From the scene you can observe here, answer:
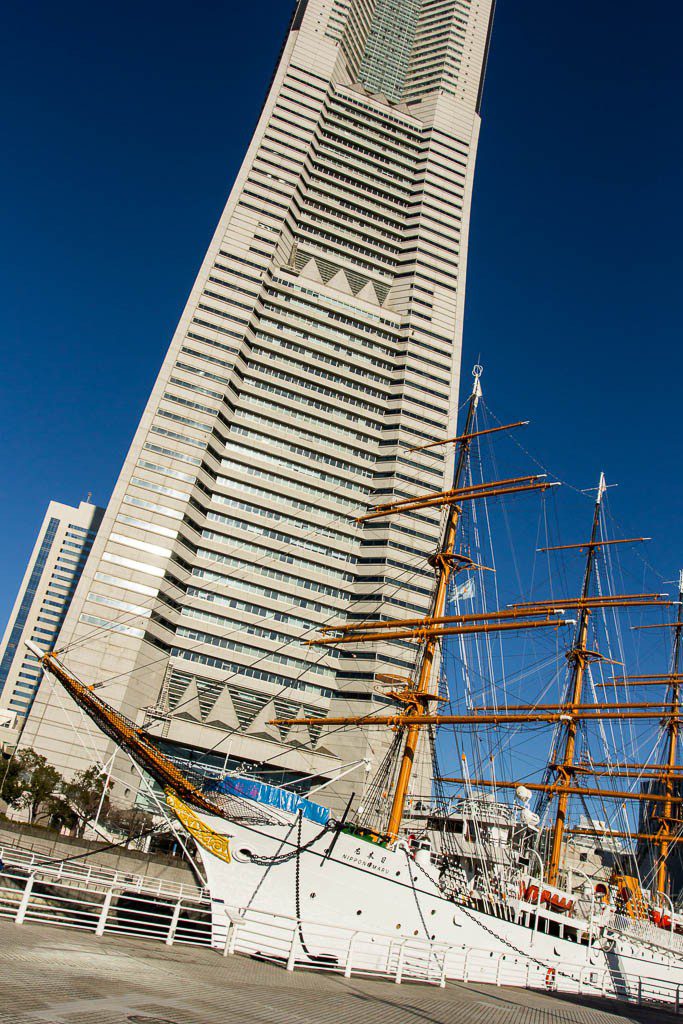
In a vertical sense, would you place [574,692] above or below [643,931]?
above

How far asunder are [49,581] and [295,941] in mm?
188682

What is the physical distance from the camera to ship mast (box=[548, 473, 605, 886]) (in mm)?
45647

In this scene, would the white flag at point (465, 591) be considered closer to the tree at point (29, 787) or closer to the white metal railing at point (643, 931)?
the white metal railing at point (643, 931)

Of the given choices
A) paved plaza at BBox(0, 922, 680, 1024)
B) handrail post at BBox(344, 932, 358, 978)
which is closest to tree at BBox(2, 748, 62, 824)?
paved plaza at BBox(0, 922, 680, 1024)

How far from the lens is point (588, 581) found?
58.1m

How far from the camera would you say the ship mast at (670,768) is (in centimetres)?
5391

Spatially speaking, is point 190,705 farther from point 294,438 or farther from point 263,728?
point 294,438

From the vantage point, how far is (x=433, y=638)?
4003 centimetres

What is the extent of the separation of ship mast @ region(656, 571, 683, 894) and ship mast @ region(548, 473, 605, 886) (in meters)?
6.95

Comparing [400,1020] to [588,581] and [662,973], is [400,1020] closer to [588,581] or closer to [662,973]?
[662,973]

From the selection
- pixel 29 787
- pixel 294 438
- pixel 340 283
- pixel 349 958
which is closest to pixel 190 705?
pixel 29 787

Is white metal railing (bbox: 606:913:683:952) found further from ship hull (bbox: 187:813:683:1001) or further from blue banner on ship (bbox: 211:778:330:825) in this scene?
blue banner on ship (bbox: 211:778:330:825)

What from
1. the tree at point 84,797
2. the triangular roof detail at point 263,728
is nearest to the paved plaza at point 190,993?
the tree at point 84,797

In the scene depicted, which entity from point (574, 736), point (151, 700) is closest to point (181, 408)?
point (151, 700)
